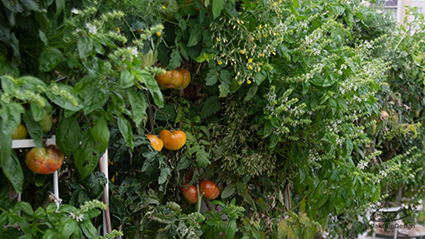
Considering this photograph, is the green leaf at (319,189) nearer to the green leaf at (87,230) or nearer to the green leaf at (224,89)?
the green leaf at (224,89)

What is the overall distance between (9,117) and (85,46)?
23 cm

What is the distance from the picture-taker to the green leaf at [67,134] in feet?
2.57

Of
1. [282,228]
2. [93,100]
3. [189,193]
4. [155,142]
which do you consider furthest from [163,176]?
[282,228]

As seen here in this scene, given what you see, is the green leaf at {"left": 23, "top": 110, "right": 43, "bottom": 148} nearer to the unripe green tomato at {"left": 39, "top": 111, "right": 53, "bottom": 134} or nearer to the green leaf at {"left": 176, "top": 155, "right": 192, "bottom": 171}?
the unripe green tomato at {"left": 39, "top": 111, "right": 53, "bottom": 134}

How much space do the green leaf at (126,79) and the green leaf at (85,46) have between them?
0.30 feet

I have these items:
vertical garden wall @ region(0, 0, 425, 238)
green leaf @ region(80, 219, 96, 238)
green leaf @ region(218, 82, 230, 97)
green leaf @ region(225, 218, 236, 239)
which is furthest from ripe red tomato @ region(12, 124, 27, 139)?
green leaf @ region(225, 218, 236, 239)

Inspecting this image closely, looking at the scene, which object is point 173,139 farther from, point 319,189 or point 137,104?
point 319,189

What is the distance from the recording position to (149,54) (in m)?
1.15

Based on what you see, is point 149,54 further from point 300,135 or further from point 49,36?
point 300,135

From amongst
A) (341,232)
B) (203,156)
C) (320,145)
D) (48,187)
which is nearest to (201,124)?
(203,156)

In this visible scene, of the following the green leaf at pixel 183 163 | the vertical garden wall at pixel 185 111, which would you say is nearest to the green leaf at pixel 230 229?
the vertical garden wall at pixel 185 111

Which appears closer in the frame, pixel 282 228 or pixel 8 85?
pixel 8 85

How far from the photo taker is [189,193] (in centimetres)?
141

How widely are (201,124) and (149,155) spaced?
0.45 metres
